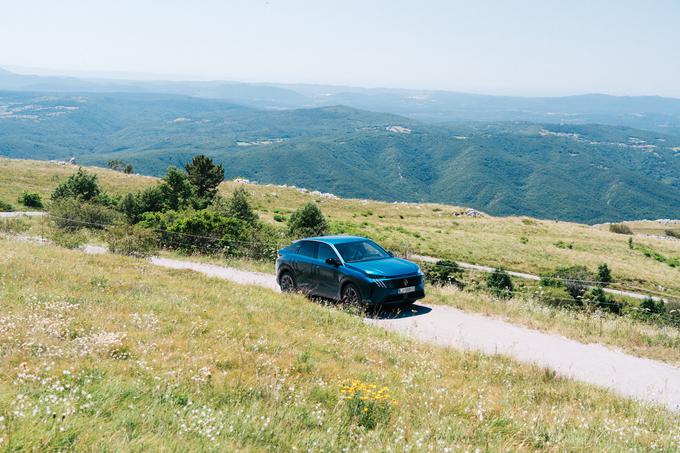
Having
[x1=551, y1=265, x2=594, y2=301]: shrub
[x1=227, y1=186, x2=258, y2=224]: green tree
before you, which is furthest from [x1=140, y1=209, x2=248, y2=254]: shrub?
[x1=551, y1=265, x2=594, y2=301]: shrub

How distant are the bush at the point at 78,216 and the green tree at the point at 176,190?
8.72 metres

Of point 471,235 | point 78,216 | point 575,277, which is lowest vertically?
point 471,235

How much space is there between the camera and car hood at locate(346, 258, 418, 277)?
12773mm

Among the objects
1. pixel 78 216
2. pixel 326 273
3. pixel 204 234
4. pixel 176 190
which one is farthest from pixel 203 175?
pixel 326 273

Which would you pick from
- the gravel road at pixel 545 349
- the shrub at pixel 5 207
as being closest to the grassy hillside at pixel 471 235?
the shrub at pixel 5 207

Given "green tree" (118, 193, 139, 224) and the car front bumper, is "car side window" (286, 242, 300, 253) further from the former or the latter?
"green tree" (118, 193, 139, 224)

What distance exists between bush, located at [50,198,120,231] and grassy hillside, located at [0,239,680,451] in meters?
18.8

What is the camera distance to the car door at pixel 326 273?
13.5 m

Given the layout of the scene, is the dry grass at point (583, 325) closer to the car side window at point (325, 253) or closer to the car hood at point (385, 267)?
the car hood at point (385, 267)

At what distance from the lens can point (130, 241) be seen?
20812 mm

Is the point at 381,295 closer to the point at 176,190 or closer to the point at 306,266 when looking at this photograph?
the point at 306,266

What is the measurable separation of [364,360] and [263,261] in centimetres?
1417

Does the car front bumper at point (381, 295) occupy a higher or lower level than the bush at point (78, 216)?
higher

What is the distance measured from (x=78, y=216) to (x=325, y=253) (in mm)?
20397
